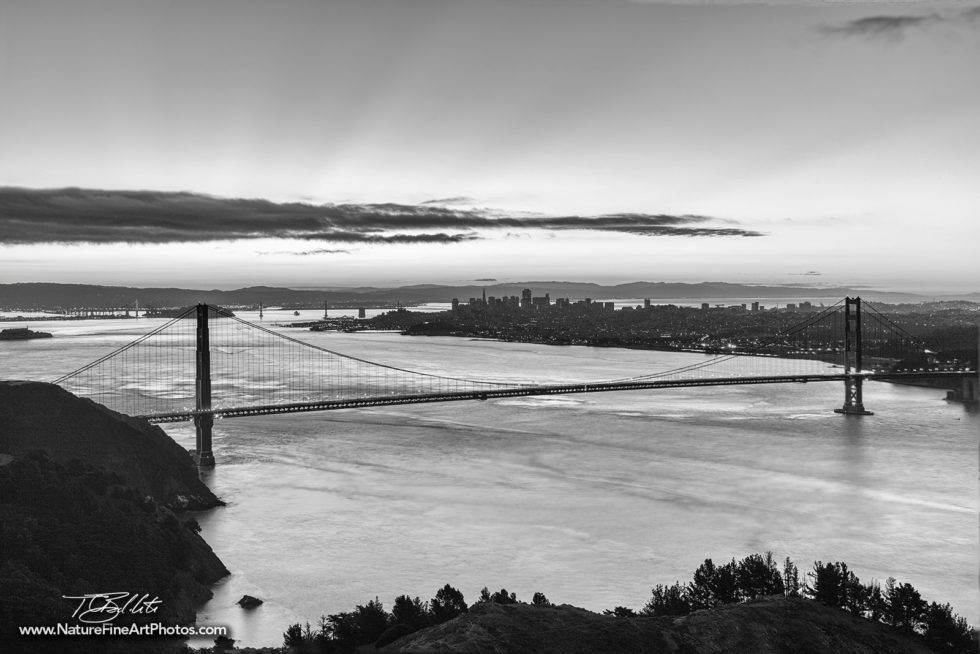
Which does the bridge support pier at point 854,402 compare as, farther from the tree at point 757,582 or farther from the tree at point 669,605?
the tree at point 669,605

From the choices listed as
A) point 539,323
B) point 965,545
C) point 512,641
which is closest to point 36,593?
point 512,641

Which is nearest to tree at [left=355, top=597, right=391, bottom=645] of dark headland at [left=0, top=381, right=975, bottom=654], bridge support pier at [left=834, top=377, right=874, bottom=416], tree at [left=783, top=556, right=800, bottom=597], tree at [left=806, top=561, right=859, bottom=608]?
dark headland at [left=0, top=381, right=975, bottom=654]

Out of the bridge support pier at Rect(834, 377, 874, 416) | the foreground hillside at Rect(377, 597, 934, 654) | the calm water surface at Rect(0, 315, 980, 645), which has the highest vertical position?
the foreground hillside at Rect(377, 597, 934, 654)

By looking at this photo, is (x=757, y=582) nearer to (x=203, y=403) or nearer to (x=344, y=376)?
(x=203, y=403)

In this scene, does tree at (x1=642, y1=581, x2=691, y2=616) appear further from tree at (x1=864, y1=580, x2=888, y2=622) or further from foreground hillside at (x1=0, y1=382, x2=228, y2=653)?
foreground hillside at (x1=0, y1=382, x2=228, y2=653)

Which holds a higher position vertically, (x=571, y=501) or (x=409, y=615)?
(x=409, y=615)

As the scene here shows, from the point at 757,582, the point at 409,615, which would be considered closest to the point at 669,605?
the point at 757,582
